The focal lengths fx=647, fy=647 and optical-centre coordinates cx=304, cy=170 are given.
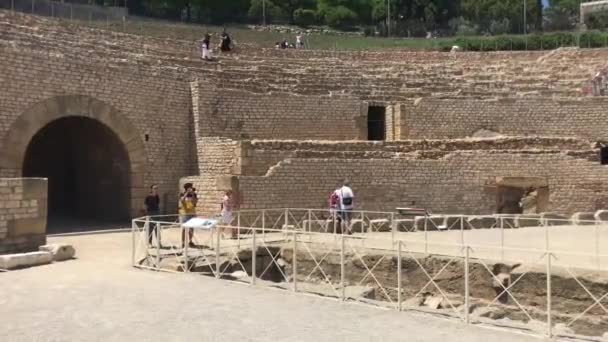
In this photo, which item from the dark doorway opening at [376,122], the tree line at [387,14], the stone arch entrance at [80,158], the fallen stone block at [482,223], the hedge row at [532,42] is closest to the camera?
the stone arch entrance at [80,158]

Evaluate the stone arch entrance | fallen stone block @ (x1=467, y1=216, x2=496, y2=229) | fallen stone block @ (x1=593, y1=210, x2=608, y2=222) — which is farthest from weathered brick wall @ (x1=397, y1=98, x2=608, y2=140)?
the stone arch entrance

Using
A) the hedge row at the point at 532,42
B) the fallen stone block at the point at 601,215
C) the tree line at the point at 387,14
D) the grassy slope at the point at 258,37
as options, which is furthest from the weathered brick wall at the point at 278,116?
the tree line at the point at 387,14

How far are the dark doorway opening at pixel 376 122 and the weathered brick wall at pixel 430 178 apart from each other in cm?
413

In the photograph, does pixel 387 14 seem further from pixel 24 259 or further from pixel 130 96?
pixel 24 259

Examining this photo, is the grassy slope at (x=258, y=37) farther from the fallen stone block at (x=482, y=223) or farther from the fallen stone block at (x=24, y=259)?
the fallen stone block at (x=24, y=259)

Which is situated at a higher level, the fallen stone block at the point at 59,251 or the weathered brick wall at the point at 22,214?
the weathered brick wall at the point at 22,214

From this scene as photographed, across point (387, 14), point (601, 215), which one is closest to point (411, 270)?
point (601, 215)

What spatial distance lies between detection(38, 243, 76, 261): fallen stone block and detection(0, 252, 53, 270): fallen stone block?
13 cm

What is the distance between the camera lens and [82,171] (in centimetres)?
2088

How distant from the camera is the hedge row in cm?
4103

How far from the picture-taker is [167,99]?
19797mm

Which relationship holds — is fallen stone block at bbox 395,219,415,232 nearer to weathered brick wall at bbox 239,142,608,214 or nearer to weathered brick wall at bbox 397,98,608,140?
weathered brick wall at bbox 239,142,608,214

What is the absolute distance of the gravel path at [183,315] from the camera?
6.89m

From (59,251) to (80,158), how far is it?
30.4ft
